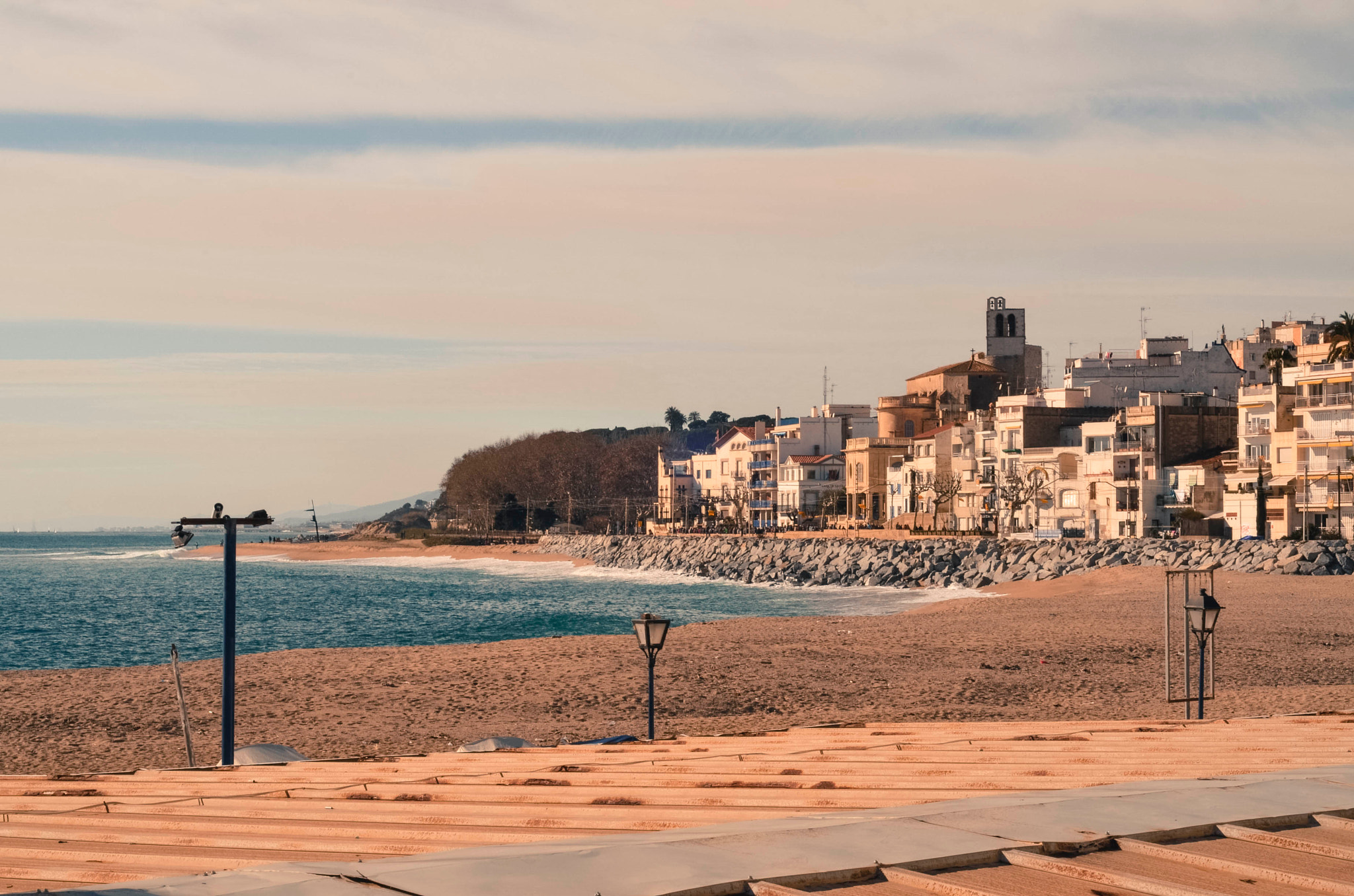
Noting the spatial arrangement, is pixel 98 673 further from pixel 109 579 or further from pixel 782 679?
pixel 109 579

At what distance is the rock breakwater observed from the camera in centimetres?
6019

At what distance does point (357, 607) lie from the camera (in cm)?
6806

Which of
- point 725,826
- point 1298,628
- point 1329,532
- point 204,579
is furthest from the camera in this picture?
point 204,579

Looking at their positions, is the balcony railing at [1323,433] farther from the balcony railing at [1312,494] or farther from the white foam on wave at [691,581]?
the white foam on wave at [691,581]

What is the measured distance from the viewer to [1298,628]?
1486 inches

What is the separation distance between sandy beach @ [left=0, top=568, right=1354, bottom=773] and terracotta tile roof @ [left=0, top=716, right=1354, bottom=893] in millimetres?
8638

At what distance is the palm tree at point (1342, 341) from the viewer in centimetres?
7150

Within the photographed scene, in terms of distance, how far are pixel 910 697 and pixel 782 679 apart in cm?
369

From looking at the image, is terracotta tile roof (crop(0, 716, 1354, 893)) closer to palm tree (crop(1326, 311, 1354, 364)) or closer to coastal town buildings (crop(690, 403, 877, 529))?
palm tree (crop(1326, 311, 1354, 364))

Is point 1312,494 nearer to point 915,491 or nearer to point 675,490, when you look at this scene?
point 915,491

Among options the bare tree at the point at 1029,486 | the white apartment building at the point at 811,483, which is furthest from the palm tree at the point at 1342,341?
the white apartment building at the point at 811,483

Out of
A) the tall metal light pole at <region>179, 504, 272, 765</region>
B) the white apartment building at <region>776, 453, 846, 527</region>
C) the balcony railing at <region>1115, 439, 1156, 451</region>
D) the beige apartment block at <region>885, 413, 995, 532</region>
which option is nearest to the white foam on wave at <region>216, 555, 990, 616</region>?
the balcony railing at <region>1115, 439, 1156, 451</region>

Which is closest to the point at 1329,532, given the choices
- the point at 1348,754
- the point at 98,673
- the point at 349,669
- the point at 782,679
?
the point at 782,679

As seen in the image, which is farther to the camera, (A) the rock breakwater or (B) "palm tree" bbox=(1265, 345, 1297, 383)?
(B) "palm tree" bbox=(1265, 345, 1297, 383)
